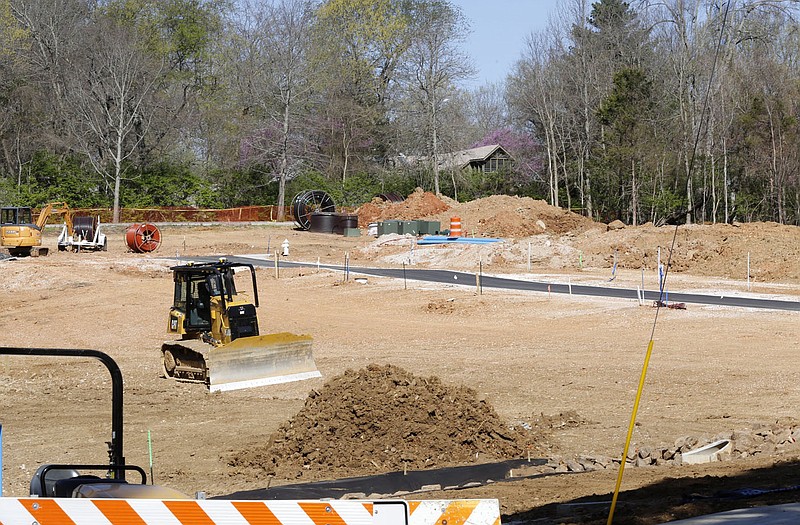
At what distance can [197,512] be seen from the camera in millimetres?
3822

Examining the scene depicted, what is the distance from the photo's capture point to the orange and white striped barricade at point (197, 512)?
12.3 ft

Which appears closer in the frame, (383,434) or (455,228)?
(383,434)

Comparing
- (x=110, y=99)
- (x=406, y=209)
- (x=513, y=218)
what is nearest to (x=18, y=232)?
(x=110, y=99)

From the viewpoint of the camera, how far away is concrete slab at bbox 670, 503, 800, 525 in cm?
595

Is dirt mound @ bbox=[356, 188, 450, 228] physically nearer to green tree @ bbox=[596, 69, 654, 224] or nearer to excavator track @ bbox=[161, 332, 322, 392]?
green tree @ bbox=[596, 69, 654, 224]

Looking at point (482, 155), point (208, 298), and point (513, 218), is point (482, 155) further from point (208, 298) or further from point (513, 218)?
point (208, 298)

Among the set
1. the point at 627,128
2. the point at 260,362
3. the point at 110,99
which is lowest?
the point at 260,362

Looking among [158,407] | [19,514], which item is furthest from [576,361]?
[19,514]

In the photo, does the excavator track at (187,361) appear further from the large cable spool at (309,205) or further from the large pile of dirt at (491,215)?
the large cable spool at (309,205)

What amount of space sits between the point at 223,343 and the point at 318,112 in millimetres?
57309

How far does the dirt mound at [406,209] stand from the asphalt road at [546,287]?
48.9ft

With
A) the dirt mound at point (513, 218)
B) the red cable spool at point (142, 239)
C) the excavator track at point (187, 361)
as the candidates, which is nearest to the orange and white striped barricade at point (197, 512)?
the excavator track at point (187, 361)

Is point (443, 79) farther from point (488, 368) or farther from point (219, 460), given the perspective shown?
point (219, 460)

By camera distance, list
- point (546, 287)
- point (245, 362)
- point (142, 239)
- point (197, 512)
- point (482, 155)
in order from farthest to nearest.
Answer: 1. point (482, 155)
2. point (142, 239)
3. point (546, 287)
4. point (245, 362)
5. point (197, 512)
